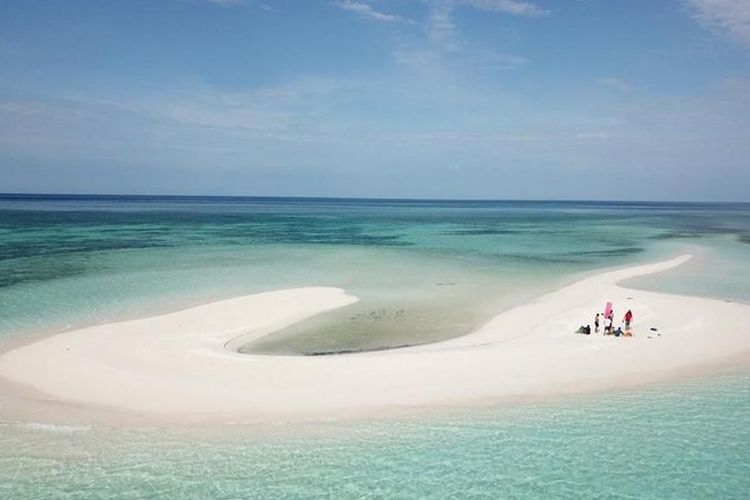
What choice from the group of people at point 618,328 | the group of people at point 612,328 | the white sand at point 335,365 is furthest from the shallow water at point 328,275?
the group of people at point 618,328

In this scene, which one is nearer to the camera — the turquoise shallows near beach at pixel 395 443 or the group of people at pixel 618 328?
the turquoise shallows near beach at pixel 395 443

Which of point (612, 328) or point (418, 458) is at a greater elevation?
point (612, 328)

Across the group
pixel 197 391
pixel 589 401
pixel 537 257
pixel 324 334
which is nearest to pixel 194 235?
pixel 537 257

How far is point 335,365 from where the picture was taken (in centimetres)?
1541

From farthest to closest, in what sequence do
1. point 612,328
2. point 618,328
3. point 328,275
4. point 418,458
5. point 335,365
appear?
point 328,275
point 612,328
point 618,328
point 335,365
point 418,458

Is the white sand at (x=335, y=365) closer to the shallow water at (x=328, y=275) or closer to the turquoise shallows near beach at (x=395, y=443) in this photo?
the turquoise shallows near beach at (x=395, y=443)

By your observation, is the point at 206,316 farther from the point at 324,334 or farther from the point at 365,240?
the point at 365,240

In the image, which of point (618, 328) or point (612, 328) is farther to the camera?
point (612, 328)

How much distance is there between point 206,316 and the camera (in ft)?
69.8

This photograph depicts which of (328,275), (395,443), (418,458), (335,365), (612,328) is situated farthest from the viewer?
(328,275)

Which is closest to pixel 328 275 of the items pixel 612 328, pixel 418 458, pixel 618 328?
pixel 612 328

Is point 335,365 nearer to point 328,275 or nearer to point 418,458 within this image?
point 418,458

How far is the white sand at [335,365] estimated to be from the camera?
42.5 ft

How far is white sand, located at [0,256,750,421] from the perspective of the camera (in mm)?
12953
